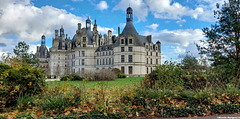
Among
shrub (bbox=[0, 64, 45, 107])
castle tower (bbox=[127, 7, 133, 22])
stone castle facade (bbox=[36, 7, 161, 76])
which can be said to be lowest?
shrub (bbox=[0, 64, 45, 107])

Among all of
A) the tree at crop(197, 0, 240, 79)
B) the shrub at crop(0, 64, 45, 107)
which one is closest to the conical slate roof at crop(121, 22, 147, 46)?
the tree at crop(197, 0, 240, 79)

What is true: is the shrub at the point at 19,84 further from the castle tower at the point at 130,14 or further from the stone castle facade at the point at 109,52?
the castle tower at the point at 130,14

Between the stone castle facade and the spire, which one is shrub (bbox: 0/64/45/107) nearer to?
the stone castle facade

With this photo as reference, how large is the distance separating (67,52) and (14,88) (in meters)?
62.6

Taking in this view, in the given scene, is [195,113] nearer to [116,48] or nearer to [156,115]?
[156,115]


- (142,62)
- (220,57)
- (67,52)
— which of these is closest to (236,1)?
(220,57)

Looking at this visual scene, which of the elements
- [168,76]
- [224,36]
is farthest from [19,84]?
[224,36]

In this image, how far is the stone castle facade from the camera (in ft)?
146

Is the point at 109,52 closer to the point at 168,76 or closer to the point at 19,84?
the point at 168,76

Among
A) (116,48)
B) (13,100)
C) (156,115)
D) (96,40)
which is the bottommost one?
(156,115)

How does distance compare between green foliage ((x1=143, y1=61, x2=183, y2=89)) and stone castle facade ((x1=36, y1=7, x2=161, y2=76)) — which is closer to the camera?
green foliage ((x1=143, y1=61, x2=183, y2=89))

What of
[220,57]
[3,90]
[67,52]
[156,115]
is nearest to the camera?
[156,115]

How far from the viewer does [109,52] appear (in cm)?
5109

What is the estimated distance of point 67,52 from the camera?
220ft
